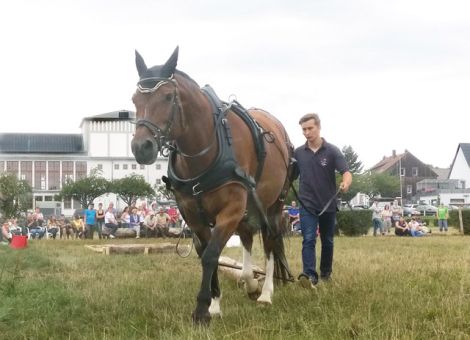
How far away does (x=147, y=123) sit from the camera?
454 cm

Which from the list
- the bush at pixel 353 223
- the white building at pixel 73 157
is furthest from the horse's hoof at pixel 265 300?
the white building at pixel 73 157

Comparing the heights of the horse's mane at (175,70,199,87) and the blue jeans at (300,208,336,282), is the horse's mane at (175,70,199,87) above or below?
above

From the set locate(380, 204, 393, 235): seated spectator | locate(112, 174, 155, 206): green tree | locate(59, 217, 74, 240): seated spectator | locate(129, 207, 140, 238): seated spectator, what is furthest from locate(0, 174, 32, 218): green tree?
locate(112, 174, 155, 206): green tree

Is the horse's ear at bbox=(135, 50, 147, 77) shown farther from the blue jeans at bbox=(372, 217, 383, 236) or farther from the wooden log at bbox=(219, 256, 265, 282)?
the blue jeans at bbox=(372, 217, 383, 236)

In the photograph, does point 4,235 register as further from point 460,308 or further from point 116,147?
point 116,147

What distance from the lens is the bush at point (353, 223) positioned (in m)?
25.0

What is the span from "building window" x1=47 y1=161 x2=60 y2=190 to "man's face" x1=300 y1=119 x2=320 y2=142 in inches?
4277

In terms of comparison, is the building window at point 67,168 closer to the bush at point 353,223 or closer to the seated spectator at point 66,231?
the seated spectator at point 66,231

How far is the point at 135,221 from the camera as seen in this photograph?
81.5 feet

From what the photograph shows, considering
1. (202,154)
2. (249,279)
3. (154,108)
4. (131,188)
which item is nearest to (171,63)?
(154,108)

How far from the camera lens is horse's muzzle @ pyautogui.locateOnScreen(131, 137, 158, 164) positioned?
4.39 m

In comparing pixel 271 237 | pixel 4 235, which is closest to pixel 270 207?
pixel 271 237

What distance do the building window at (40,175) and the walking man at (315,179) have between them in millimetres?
108221

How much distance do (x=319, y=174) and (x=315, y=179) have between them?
0.08 m
